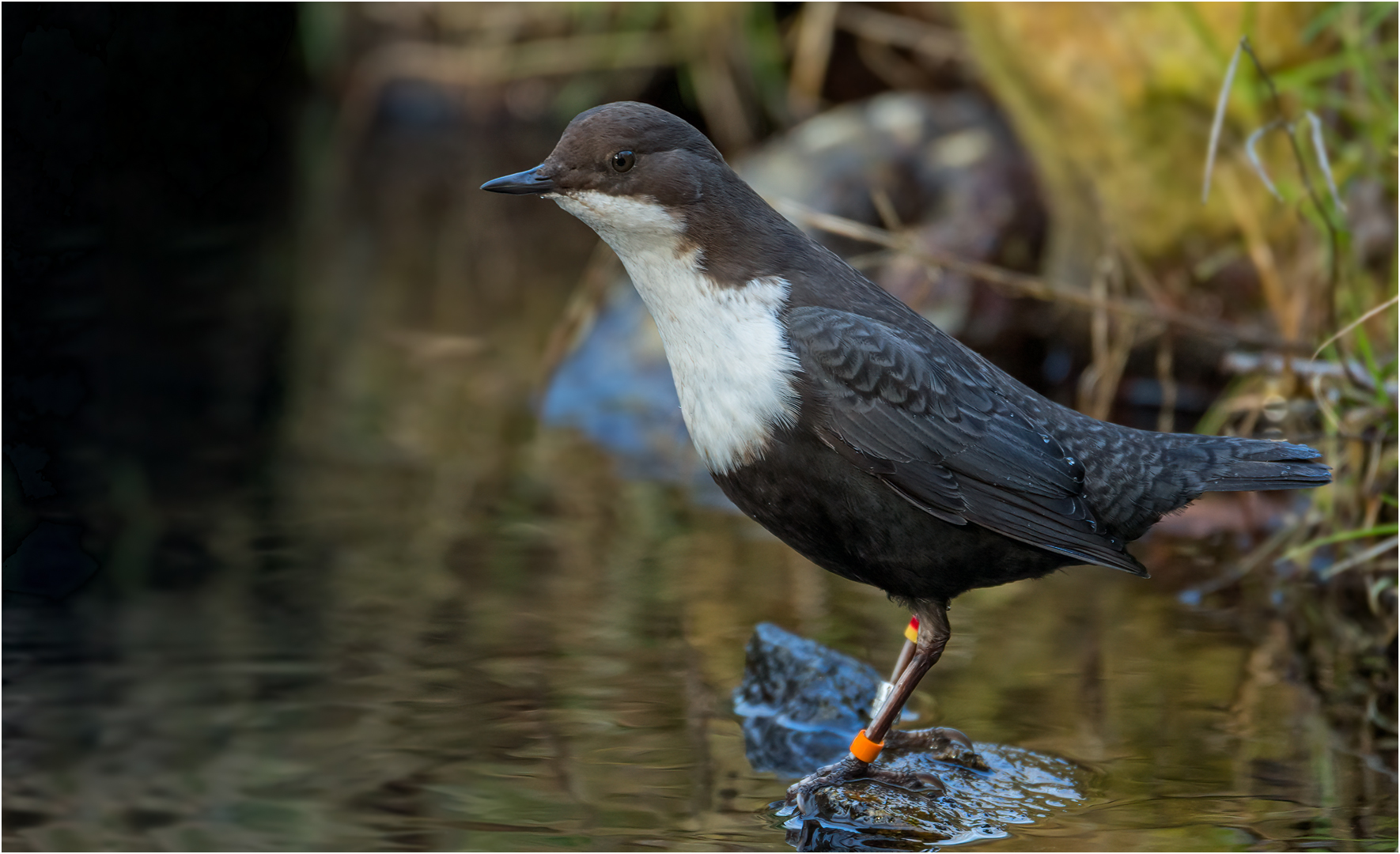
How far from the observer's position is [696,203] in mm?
3189

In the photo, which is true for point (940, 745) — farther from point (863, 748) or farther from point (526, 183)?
point (526, 183)

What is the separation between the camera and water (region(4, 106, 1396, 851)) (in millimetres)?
3246

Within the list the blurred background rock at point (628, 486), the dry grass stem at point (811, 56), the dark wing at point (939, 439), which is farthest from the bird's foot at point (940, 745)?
the dry grass stem at point (811, 56)

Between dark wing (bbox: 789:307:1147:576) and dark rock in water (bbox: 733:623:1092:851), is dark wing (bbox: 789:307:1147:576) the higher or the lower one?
the higher one

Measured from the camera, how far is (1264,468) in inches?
132

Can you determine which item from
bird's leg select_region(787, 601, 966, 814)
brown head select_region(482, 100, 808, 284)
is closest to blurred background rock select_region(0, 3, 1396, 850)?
bird's leg select_region(787, 601, 966, 814)

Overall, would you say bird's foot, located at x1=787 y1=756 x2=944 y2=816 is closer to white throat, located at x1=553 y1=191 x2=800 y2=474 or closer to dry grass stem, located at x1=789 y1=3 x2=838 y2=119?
white throat, located at x1=553 y1=191 x2=800 y2=474

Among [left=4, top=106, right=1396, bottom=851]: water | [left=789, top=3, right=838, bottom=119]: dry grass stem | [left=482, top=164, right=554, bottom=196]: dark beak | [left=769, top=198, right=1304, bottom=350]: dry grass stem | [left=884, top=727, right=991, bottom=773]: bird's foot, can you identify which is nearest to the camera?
[left=482, top=164, right=554, bottom=196]: dark beak

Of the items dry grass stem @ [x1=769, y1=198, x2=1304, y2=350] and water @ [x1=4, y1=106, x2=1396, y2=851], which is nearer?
water @ [x1=4, y1=106, x2=1396, y2=851]

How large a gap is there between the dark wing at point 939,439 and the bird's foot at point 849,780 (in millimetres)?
572

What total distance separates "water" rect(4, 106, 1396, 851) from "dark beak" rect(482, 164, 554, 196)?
1.30 m

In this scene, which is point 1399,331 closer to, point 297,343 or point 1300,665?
point 1300,665

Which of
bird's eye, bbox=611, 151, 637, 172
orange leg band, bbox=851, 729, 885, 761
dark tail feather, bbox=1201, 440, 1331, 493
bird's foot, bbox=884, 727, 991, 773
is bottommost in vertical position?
orange leg band, bbox=851, 729, 885, 761

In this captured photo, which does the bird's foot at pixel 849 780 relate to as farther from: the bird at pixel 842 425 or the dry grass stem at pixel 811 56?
the dry grass stem at pixel 811 56
